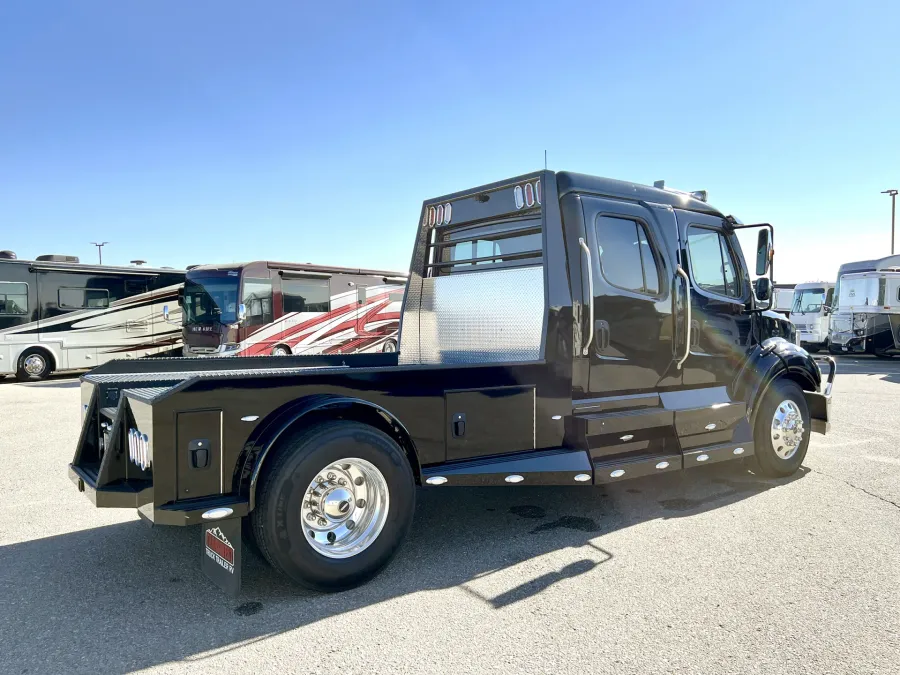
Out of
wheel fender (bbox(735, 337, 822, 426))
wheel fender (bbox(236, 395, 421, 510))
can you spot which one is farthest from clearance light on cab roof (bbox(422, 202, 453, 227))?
wheel fender (bbox(735, 337, 822, 426))

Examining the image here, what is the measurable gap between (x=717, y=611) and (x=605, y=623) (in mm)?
603

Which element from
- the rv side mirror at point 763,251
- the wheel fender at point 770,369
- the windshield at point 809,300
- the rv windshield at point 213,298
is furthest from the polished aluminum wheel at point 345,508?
the windshield at point 809,300

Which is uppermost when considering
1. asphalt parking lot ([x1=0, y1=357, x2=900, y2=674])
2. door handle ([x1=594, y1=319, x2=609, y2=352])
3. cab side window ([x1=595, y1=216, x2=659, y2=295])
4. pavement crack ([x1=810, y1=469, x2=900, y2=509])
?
cab side window ([x1=595, y1=216, x2=659, y2=295])

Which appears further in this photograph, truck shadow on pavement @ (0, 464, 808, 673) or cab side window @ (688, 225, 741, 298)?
cab side window @ (688, 225, 741, 298)

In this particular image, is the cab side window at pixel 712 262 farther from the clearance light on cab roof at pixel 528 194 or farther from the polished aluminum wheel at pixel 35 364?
the polished aluminum wheel at pixel 35 364

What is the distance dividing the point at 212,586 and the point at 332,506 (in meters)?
0.82

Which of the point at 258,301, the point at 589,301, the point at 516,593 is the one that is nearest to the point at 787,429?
the point at 589,301

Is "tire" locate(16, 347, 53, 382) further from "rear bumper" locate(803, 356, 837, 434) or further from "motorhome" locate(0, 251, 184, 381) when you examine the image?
"rear bumper" locate(803, 356, 837, 434)

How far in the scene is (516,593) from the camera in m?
3.54

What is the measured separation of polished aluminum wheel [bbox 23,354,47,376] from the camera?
1565cm

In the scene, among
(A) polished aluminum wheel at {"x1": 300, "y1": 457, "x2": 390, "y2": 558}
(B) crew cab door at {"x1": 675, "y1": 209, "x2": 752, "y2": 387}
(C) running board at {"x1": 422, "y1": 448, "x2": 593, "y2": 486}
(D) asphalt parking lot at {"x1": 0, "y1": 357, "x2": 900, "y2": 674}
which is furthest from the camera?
(B) crew cab door at {"x1": 675, "y1": 209, "x2": 752, "y2": 387}

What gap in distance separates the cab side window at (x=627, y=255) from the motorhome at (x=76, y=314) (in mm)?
15098

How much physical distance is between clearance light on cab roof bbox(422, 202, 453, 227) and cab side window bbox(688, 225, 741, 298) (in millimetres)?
2001

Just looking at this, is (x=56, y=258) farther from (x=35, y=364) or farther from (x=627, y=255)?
(x=627, y=255)
